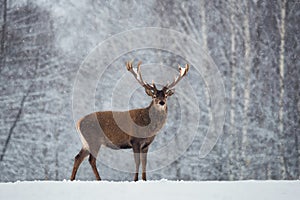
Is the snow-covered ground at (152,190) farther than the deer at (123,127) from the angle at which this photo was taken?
No

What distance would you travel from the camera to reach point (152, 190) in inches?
208

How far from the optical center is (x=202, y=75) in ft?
45.8

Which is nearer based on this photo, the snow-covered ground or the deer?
the snow-covered ground

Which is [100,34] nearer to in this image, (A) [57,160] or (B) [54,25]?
(B) [54,25]

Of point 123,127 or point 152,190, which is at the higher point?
point 123,127

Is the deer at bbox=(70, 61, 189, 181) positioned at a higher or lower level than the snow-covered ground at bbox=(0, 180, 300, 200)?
higher

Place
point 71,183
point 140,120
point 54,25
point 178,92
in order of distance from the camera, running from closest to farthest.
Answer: point 71,183, point 140,120, point 178,92, point 54,25

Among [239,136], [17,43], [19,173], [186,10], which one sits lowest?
[19,173]

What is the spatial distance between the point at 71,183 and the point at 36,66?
915 cm

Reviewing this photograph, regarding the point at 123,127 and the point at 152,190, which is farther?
the point at 123,127

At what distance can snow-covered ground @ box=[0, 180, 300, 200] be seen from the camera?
4.98 m

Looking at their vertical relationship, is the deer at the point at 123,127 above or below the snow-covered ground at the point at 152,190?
above

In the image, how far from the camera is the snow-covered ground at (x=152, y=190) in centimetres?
498

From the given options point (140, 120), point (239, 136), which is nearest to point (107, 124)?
point (140, 120)
